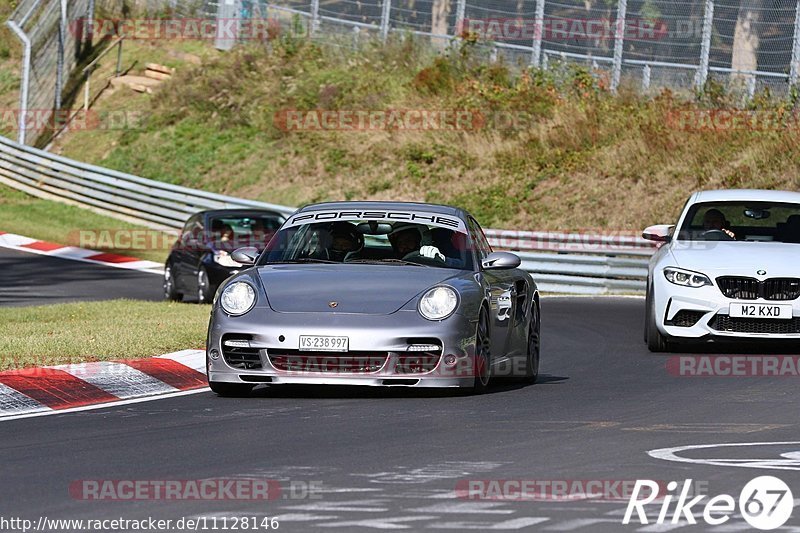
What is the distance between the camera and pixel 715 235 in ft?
47.9

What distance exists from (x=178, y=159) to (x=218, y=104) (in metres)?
2.86

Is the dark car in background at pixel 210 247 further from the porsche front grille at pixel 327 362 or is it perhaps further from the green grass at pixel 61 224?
the porsche front grille at pixel 327 362

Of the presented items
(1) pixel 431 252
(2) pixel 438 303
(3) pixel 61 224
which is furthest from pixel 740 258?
(3) pixel 61 224

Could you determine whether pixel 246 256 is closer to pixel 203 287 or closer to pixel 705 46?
pixel 203 287

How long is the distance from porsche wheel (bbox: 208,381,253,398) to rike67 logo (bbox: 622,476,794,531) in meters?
4.14

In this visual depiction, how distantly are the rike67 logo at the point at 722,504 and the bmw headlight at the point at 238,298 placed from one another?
396cm

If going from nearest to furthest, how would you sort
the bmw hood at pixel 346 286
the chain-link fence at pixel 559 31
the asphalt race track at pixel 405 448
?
1. the asphalt race track at pixel 405 448
2. the bmw hood at pixel 346 286
3. the chain-link fence at pixel 559 31

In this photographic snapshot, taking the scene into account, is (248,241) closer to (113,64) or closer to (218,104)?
(218,104)

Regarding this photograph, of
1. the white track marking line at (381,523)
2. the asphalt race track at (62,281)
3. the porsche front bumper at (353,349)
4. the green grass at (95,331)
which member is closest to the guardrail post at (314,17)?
the asphalt race track at (62,281)

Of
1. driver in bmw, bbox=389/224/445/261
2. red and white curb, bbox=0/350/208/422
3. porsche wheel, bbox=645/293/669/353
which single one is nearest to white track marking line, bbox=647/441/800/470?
driver in bmw, bbox=389/224/445/261

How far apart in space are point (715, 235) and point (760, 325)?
1.28 meters

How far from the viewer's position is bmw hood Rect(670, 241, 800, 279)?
44.6 ft

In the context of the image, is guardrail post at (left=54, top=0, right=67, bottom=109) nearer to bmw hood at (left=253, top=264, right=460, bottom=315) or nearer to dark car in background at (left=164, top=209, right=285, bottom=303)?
dark car in background at (left=164, top=209, right=285, bottom=303)

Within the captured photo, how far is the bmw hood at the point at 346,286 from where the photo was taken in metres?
10.0
